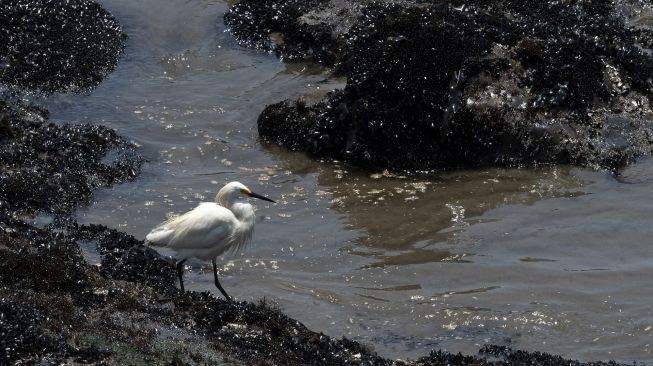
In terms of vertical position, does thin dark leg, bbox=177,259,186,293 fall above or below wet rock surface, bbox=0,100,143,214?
below

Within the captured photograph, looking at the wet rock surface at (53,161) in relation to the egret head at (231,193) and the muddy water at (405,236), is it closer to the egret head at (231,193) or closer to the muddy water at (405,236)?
the muddy water at (405,236)

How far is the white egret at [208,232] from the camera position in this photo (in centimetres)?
855

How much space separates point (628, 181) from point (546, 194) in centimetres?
100

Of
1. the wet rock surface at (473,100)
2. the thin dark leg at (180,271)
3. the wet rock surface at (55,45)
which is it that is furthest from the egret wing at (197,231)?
the wet rock surface at (55,45)

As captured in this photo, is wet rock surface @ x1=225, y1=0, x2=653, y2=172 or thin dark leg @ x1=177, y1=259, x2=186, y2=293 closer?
thin dark leg @ x1=177, y1=259, x2=186, y2=293

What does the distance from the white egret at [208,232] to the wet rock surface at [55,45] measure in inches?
212

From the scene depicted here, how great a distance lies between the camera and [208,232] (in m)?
8.62

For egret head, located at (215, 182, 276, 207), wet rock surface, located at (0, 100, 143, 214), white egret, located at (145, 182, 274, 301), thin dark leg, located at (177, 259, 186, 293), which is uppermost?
egret head, located at (215, 182, 276, 207)

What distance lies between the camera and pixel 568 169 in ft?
36.2

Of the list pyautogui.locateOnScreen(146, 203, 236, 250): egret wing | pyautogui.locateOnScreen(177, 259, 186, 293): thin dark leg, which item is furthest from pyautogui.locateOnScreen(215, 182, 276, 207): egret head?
pyautogui.locateOnScreen(177, 259, 186, 293): thin dark leg

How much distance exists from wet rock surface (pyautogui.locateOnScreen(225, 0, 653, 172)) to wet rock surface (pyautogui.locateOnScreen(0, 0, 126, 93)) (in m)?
3.21

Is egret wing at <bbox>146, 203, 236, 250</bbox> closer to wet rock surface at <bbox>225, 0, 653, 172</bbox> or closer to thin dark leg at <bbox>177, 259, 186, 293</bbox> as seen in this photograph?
thin dark leg at <bbox>177, 259, 186, 293</bbox>

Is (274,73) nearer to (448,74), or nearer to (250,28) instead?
(250,28)

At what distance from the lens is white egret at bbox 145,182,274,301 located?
8.55 m
